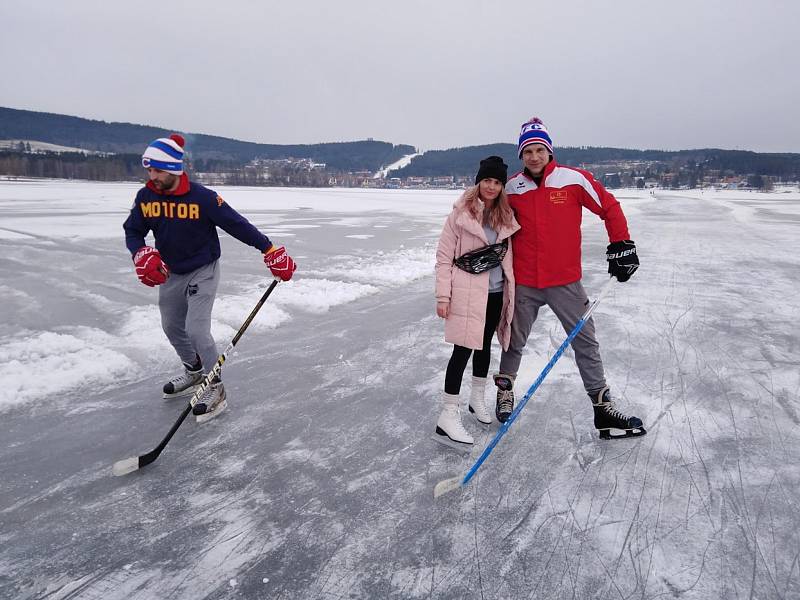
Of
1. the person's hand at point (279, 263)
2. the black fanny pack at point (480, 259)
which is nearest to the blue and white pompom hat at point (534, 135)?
the black fanny pack at point (480, 259)

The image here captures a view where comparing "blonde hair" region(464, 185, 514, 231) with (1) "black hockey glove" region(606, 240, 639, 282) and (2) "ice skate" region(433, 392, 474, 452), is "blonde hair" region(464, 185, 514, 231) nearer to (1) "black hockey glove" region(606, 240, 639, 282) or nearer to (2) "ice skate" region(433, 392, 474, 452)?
(1) "black hockey glove" region(606, 240, 639, 282)

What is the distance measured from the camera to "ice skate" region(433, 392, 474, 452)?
2.75 metres

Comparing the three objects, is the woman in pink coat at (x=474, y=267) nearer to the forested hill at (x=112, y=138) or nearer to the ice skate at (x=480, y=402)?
the ice skate at (x=480, y=402)

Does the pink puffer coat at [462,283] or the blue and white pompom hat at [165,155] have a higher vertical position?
the blue and white pompom hat at [165,155]

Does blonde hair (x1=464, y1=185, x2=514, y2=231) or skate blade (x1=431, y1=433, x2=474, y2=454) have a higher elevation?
blonde hair (x1=464, y1=185, x2=514, y2=231)

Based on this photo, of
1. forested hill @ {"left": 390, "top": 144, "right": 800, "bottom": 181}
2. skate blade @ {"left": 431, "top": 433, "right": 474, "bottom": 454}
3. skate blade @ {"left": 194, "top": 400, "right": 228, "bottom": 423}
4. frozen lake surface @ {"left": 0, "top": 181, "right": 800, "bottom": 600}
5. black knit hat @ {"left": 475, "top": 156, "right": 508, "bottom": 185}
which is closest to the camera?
frozen lake surface @ {"left": 0, "top": 181, "right": 800, "bottom": 600}

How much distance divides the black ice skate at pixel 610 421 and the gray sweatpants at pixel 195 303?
2419 millimetres

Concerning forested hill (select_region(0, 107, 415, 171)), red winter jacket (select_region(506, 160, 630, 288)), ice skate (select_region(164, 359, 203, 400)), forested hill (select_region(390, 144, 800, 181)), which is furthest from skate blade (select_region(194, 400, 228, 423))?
forested hill (select_region(0, 107, 415, 171))

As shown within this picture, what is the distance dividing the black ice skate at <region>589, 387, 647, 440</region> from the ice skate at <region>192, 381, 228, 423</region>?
2.35m

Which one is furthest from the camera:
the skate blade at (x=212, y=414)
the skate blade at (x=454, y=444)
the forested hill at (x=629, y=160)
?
the forested hill at (x=629, y=160)

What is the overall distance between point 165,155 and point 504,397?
2538 millimetres

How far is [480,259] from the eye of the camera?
2.64 m

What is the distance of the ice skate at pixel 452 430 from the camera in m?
2.75

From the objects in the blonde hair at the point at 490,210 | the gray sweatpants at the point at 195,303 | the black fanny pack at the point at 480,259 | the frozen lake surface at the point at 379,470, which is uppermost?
the blonde hair at the point at 490,210
